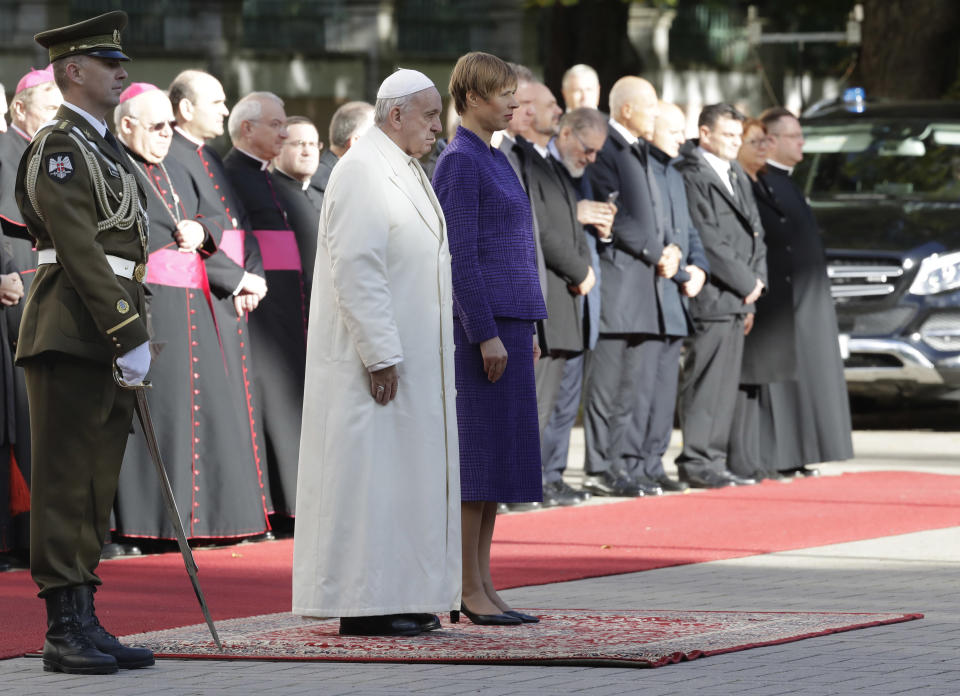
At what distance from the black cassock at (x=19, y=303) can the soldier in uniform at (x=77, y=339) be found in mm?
2636

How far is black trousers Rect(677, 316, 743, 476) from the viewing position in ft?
41.8

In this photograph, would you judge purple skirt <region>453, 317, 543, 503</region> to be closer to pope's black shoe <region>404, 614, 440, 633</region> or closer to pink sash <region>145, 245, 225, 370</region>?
pope's black shoe <region>404, 614, 440, 633</region>

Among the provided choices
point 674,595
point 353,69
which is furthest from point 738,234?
point 353,69

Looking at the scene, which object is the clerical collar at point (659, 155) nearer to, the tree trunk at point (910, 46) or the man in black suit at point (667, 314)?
the man in black suit at point (667, 314)

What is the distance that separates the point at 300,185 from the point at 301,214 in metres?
0.17

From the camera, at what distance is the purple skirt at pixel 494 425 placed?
736 centimetres

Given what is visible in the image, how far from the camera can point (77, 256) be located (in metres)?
6.35

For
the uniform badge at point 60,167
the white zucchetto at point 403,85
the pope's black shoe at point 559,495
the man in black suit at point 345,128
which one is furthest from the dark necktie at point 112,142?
the pope's black shoe at point 559,495

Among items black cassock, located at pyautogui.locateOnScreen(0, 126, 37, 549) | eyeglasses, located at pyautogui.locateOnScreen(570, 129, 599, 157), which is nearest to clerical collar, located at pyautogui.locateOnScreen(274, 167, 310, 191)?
eyeglasses, located at pyautogui.locateOnScreen(570, 129, 599, 157)

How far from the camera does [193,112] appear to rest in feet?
33.0

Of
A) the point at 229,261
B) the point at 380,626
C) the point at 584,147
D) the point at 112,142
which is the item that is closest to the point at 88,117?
the point at 112,142

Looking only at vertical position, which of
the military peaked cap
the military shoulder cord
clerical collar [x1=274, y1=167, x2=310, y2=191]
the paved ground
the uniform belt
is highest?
clerical collar [x1=274, y1=167, x2=310, y2=191]

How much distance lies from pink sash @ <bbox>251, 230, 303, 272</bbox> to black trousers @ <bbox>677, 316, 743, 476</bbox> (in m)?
3.04

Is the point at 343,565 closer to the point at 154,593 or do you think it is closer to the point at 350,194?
the point at 350,194
